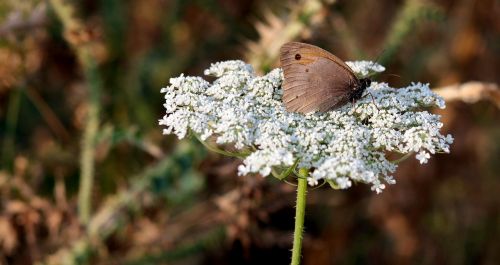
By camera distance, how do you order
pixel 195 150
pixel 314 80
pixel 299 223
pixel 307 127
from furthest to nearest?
pixel 195 150, pixel 314 80, pixel 307 127, pixel 299 223

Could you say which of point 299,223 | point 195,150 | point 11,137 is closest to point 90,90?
point 11,137

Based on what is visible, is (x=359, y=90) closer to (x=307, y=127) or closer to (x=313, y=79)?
(x=313, y=79)

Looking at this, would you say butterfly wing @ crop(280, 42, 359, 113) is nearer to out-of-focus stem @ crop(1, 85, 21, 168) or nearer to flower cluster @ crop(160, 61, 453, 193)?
flower cluster @ crop(160, 61, 453, 193)

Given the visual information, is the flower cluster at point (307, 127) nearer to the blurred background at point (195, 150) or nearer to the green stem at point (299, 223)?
the green stem at point (299, 223)

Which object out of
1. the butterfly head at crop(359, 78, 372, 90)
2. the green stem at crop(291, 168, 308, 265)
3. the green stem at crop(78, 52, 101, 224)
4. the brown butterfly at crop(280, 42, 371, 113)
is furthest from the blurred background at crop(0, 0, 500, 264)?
the green stem at crop(291, 168, 308, 265)

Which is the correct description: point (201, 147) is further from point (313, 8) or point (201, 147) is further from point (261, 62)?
point (313, 8)

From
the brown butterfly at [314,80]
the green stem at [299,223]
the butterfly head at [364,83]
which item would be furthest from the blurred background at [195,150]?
the green stem at [299,223]
